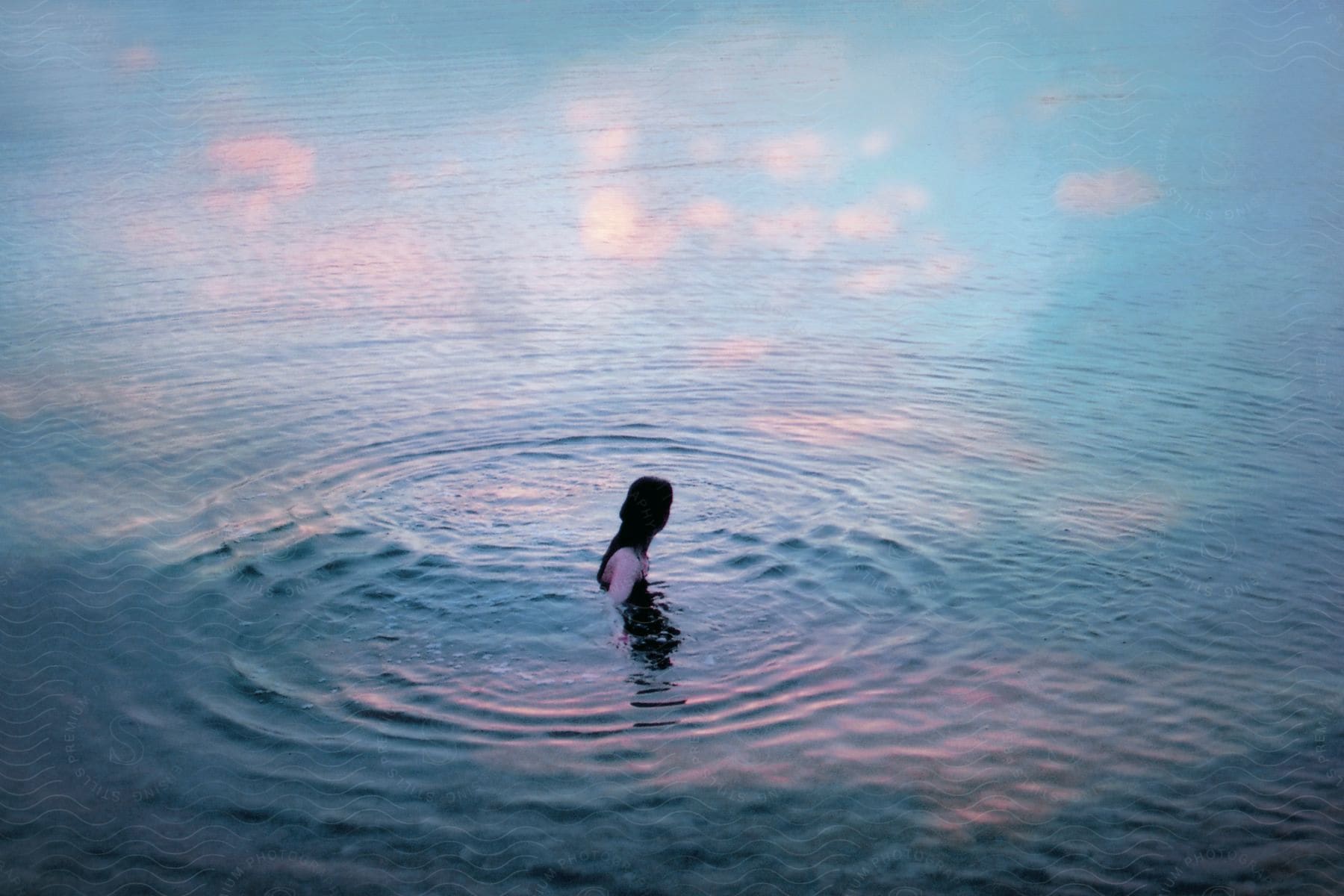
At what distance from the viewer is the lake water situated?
7.72 metres

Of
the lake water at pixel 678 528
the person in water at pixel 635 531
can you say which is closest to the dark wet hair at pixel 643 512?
the person in water at pixel 635 531

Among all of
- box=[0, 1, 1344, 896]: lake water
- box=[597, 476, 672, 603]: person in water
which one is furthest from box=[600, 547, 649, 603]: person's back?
box=[0, 1, 1344, 896]: lake water

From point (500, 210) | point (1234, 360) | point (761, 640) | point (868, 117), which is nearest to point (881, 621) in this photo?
point (761, 640)

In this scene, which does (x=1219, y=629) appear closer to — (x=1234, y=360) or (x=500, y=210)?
(x=1234, y=360)

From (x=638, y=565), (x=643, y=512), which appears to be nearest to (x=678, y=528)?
(x=638, y=565)

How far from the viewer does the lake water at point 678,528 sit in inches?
304

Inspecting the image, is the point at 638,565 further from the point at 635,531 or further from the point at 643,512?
the point at 643,512

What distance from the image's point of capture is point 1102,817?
7770 mm

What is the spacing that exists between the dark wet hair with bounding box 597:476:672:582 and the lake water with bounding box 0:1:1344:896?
60 cm

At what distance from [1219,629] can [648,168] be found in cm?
2259

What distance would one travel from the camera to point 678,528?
12.0 metres

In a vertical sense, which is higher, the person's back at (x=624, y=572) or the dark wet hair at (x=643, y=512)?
the dark wet hair at (x=643, y=512)

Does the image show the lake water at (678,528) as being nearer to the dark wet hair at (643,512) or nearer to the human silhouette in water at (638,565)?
the human silhouette in water at (638,565)

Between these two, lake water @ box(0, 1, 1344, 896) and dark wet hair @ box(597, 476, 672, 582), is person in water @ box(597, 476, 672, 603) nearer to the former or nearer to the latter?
dark wet hair @ box(597, 476, 672, 582)
